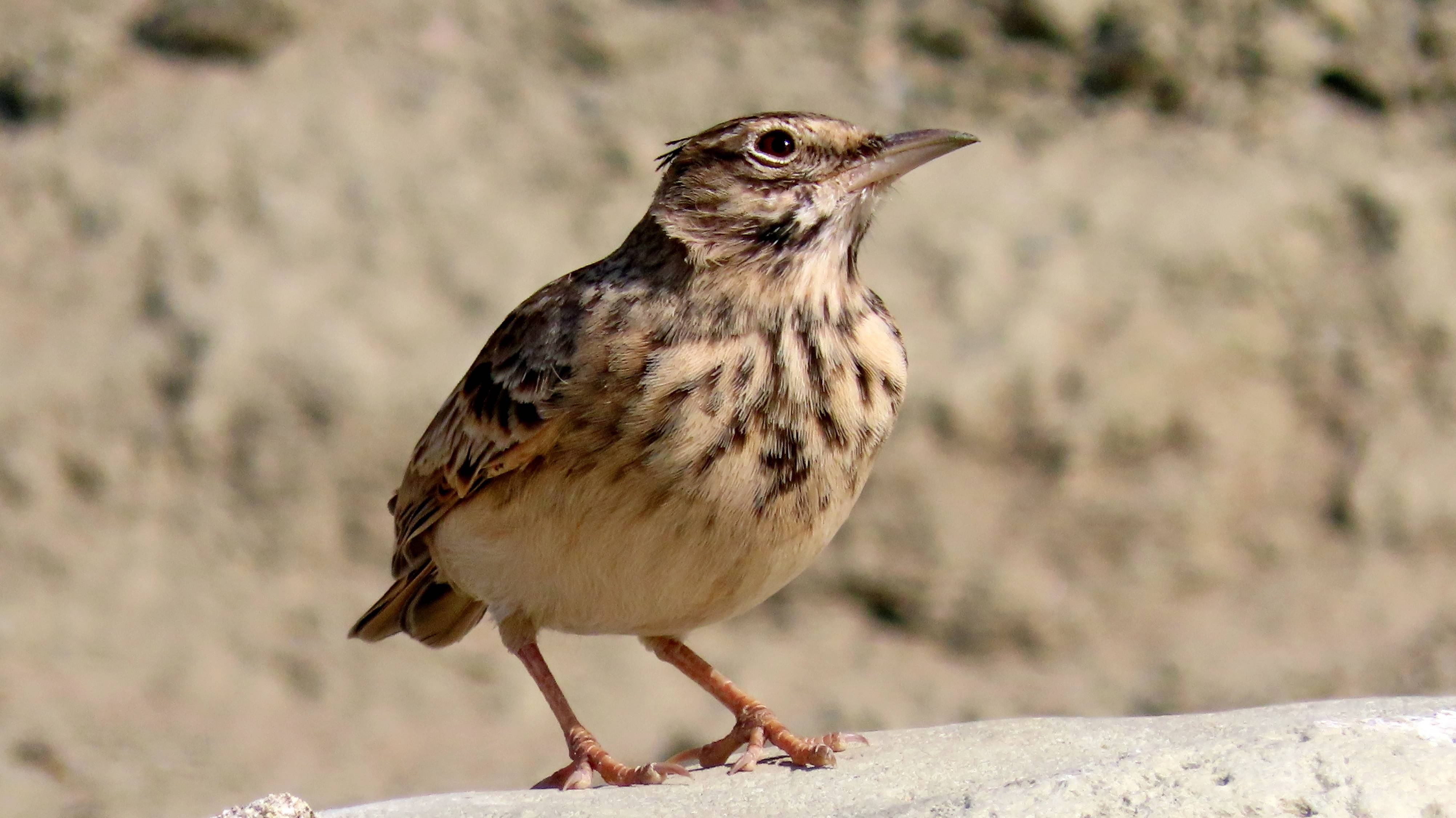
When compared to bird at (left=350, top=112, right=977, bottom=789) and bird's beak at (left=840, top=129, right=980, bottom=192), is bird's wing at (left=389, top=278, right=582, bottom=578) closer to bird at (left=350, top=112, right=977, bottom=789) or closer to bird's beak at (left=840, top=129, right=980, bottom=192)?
bird at (left=350, top=112, right=977, bottom=789)

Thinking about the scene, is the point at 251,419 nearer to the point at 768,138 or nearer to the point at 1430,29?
the point at 768,138

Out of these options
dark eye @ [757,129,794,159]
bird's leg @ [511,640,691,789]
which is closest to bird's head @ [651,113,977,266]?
dark eye @ [757,129,794,159]

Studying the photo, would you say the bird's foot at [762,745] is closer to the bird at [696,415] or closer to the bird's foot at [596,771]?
the bird at [696,415]

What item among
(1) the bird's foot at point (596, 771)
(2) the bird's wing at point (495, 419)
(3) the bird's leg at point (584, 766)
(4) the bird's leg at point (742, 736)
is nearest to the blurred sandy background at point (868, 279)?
(4) the bird's leg at point (742, 736)

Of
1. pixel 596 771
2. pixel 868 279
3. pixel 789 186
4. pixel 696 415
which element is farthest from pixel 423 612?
pixel 868 279

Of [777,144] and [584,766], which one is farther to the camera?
[777,144]

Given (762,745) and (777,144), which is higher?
(777,144)

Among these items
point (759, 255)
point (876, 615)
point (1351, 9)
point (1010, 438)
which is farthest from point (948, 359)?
point (759, 255)

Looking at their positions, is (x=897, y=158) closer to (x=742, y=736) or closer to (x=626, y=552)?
(x=626, y=552)
